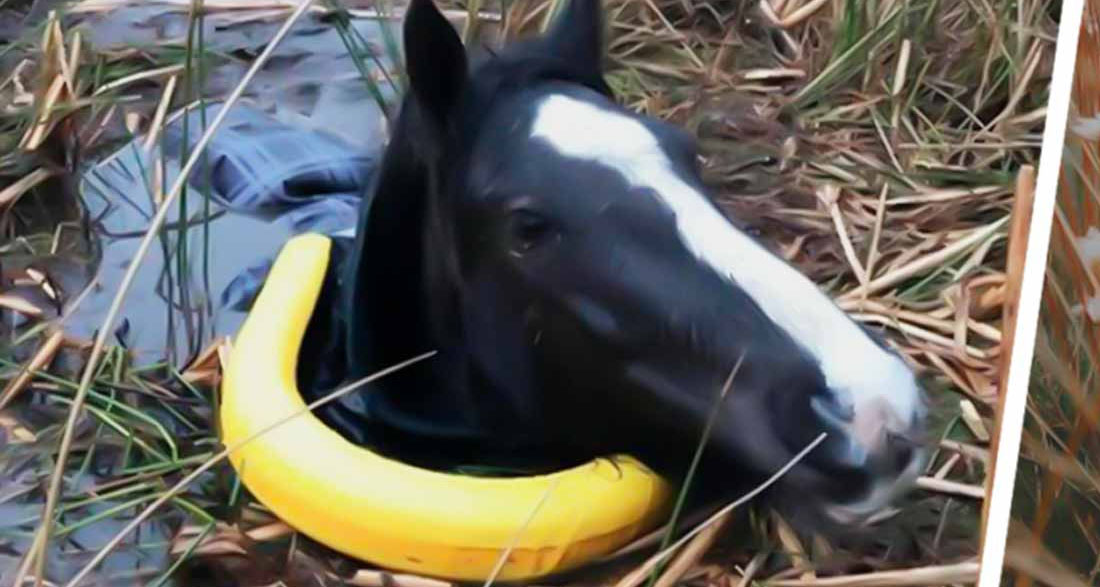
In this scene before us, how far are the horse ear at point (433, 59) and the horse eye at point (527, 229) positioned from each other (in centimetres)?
5

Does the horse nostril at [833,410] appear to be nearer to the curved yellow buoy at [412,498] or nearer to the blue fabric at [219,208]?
the curved yellow buoy at [412,498]

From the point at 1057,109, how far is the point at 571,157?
7.6 inches

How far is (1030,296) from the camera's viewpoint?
641 millimetres

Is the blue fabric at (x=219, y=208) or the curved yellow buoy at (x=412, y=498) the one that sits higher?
the blue fabric at (x=219, y=208)

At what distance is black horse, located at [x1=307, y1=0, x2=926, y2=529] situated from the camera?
23.4 inches

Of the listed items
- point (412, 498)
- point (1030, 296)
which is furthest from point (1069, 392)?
point (412, 498)

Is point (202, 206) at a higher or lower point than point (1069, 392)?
higher

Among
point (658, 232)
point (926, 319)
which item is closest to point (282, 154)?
point (658, 232)

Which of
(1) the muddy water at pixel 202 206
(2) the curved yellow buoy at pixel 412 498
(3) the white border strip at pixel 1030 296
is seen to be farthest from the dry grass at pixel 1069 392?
(1) the muddy water at pixel 202 206

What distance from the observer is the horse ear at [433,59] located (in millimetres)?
598

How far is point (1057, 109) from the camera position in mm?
625

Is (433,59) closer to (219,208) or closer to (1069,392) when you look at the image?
(219,208)

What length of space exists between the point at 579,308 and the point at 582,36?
11cm

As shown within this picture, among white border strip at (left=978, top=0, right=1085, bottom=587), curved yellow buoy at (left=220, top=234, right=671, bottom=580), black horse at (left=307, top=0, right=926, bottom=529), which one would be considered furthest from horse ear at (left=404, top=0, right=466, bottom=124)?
white border strip at (left=978, top=0, right=1085, bottom=587)
